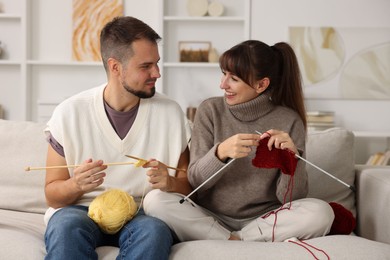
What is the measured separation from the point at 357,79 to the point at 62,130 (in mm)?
3515

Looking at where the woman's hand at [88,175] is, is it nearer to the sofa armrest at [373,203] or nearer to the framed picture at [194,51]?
the sofa armrest at [373,203]

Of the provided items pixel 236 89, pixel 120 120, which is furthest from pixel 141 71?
pixel 236 89

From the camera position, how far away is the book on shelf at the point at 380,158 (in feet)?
16.4

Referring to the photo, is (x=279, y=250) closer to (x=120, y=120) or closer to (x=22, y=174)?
(x=120, y=120)

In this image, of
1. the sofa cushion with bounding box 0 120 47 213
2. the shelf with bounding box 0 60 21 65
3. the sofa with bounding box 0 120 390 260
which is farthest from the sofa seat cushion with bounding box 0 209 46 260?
the shelf with bounding box 0 60 21 65

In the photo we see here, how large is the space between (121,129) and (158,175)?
0.30m

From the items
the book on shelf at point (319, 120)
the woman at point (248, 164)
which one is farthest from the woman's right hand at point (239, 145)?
the book on shelf at point (319, 120)

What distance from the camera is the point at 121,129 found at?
7.86ft

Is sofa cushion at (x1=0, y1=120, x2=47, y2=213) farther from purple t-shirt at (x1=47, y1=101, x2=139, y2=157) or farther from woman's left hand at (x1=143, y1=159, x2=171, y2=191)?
woman's left hand at (x1=143, y1=159, x2=171, y2=191)

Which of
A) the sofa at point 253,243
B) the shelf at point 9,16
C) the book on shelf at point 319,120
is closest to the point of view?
the sofa at point 253,243

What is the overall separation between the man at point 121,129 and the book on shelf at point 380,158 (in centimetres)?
291

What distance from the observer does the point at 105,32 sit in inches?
97.0

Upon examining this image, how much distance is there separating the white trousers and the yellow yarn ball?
0.08 metres

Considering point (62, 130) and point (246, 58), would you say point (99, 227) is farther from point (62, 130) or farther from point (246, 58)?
point (246, 58)
